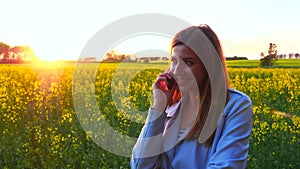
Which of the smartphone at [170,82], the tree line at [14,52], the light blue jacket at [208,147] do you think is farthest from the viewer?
the tree line at [14,52]

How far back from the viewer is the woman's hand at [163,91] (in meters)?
1.69

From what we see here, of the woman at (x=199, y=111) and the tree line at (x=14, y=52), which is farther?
the tree line at (x=14, y=52)

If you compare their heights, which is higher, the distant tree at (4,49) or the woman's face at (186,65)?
the distant tree at (4,49)

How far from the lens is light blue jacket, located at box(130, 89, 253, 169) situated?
1.53m

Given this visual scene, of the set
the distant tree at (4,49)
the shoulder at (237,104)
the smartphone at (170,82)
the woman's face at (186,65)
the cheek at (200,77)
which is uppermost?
the distant tree at (4,49)

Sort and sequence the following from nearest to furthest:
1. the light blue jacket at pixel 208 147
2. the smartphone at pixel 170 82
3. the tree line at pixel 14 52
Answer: the light blue jacket at pixel 208 147 → the smartphone at pixel 170 82 → the tree line at pixel 14 52

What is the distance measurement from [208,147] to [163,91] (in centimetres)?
24

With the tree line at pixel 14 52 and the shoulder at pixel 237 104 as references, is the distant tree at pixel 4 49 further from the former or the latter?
the shoulder at pixel 237 104

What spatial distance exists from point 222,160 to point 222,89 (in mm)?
226

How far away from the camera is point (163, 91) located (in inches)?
66.7

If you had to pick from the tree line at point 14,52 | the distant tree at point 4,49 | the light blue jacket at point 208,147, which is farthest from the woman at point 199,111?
the distant tree at point 4,49

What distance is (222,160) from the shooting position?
1512 millimetres

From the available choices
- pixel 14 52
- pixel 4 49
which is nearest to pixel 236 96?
pixel 4 49

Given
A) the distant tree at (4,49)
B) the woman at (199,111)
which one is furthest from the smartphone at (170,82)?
the distant tree at (4,49)
